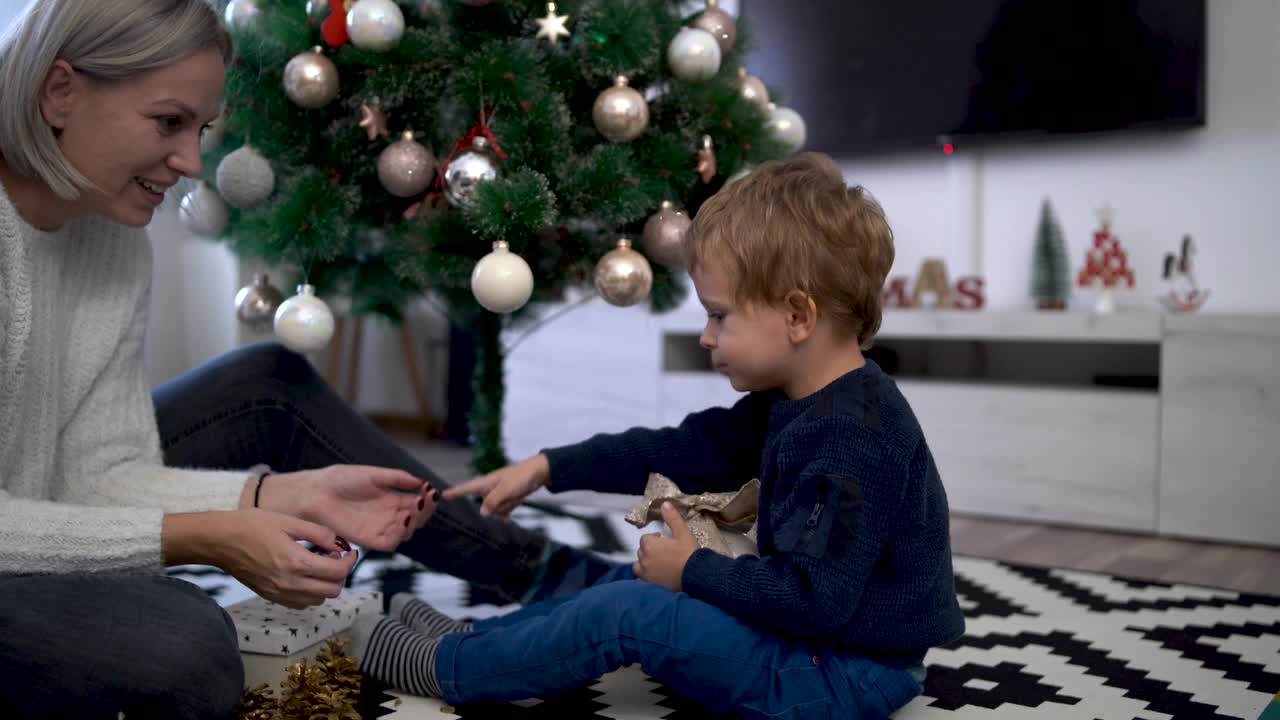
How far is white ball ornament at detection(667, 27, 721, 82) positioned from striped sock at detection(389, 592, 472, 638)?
2.63 ft

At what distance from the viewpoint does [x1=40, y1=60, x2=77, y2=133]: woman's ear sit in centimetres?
104

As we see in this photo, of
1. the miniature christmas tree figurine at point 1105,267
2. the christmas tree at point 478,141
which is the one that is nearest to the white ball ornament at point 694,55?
the christmas tree at point 478,141

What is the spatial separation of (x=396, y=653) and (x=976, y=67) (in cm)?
228

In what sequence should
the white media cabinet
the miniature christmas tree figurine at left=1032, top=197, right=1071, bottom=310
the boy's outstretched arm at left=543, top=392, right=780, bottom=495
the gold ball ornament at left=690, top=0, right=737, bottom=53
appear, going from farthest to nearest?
the miniature christmas tree figurine at left=1032, top=197, right=1071, bottom=310, the white media cabinet, the gold ball ornament at left=690, top=0, right=737, bottom=53, the boy's outstretched arm at left=543, top=392, right=780, bottom=495

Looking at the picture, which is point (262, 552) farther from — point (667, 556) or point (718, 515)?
point (718, 515)

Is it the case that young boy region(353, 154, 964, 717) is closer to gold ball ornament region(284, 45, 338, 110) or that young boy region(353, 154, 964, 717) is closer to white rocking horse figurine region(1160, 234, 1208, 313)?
gold ball ornament region(284, 45, 338, 110)

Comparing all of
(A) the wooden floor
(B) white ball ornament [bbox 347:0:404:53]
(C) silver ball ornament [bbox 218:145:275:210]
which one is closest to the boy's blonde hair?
(B) white ball ornament [bbox 347:0:404:53]

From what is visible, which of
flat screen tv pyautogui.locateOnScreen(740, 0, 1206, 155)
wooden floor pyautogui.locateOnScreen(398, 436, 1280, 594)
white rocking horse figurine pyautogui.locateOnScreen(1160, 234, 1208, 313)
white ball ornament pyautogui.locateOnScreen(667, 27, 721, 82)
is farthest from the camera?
flat screen tv pyautogui.locateOnScreen(740, 0, 1206, 155)

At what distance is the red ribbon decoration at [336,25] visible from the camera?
153cm

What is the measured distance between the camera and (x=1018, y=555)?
6.97 feet

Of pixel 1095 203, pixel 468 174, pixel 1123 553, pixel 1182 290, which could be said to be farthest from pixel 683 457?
pixel 1095 203

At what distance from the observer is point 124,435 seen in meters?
1.25

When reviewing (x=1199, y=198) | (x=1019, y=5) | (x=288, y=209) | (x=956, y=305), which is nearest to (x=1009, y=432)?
(x=956, y=305)

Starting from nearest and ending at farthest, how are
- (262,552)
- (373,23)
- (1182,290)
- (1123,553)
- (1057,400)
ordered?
(262,552) → (373,23) → (1123,553) → (1057,400) → (1182,290)
